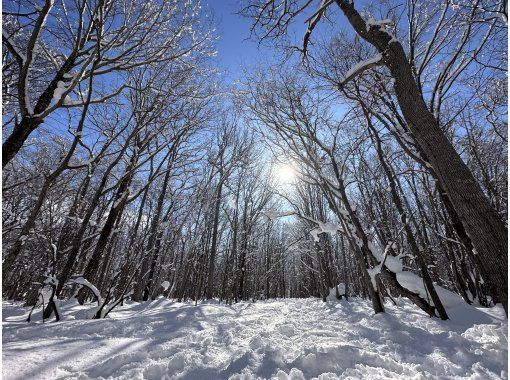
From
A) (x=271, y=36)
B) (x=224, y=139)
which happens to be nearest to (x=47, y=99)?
(x=271, y=36)

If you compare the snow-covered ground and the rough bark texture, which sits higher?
the rough bark texture

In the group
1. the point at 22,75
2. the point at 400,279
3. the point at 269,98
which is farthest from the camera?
the point at 269,98

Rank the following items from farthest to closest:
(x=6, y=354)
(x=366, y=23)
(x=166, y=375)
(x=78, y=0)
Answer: (x=366, y=23)
(x=78, y=0)
(x=6, y=354)
(x=166, y=375)

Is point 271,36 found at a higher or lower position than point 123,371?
higher

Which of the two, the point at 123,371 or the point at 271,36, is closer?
the point at 123,371

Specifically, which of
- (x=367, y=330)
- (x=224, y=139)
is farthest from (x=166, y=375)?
(x=224, y=139)

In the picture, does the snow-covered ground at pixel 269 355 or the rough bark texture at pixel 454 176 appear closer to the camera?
the snow-covered ground at pixel 269 355

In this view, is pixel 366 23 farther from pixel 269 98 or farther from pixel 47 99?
pixel 47 99

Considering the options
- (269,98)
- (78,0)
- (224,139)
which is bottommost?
(78,0)

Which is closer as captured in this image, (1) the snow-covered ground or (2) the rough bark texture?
(1) the snow-covered ground

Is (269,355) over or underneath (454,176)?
underneath

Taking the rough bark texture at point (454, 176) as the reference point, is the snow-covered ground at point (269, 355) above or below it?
below

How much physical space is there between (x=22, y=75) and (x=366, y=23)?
4.50 meters

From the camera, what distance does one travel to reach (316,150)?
737 cm
